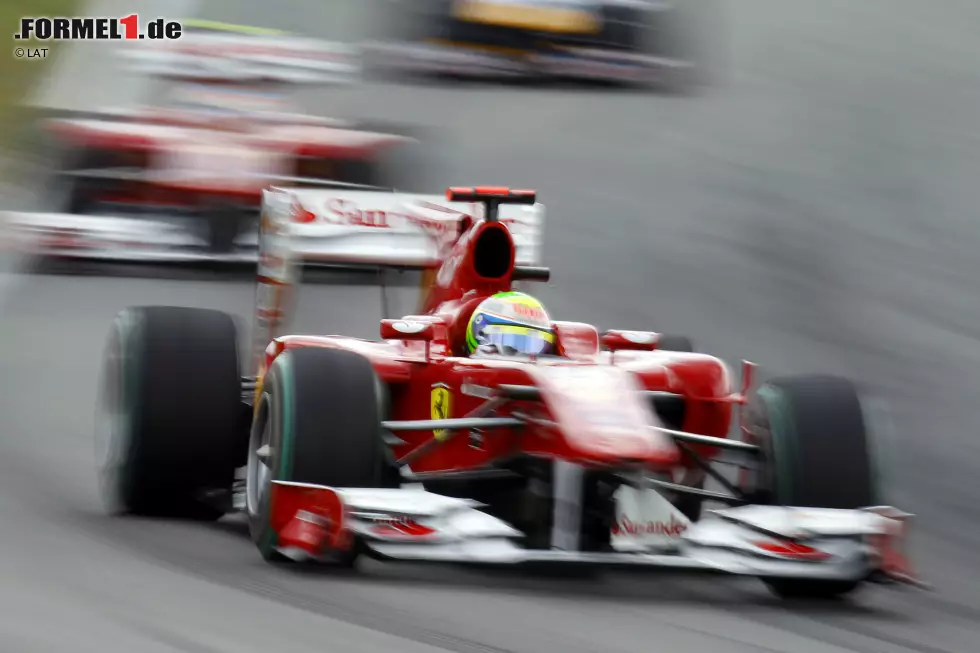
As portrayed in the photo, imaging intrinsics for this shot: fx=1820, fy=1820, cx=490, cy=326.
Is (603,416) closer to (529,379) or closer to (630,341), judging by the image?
(529,379)

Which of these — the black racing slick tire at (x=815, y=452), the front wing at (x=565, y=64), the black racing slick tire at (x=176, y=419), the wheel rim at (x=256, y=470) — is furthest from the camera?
the front wing at (x=565, y=64)

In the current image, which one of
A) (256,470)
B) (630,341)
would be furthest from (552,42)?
(256,470)

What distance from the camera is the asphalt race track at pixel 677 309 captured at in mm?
6723

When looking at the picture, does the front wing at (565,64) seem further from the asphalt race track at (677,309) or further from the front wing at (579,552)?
the front wing at (579,552)

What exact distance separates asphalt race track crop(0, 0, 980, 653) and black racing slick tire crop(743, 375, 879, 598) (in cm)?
43

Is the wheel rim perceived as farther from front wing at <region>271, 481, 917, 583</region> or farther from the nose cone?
the nose cone

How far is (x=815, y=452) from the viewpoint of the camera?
7945mm

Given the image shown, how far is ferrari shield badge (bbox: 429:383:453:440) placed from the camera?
329 inches

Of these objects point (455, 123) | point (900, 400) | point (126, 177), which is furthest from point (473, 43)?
point (900, 400)

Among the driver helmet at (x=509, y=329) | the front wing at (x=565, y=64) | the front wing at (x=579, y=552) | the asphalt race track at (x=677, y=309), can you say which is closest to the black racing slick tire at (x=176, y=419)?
the asphalt race track at (x=677, y=309)

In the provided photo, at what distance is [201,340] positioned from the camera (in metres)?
9.04

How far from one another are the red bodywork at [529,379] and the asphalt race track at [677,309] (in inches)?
24.8

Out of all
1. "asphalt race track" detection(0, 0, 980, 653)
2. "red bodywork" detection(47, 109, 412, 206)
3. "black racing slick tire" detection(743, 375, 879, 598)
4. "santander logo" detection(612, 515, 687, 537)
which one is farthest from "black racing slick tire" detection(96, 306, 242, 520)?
"red bodywork" detection(47, 109, 412, 206)

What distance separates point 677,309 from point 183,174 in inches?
180
